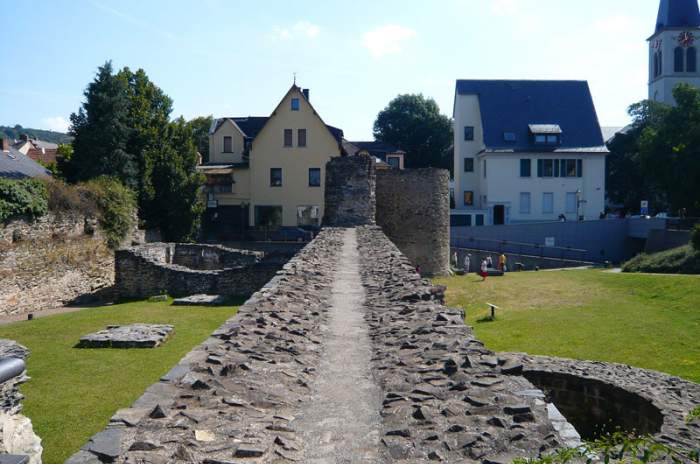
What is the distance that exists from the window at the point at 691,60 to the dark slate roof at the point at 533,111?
2075 cm

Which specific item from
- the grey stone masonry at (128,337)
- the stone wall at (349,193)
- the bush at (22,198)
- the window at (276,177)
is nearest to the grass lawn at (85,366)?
the grey stone masonry at (128,337)

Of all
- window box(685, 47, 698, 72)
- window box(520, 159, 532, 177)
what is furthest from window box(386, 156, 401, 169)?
window box(685, 47, 698, 72)

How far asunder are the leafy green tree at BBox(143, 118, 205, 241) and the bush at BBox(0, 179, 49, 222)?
1031 centimetres

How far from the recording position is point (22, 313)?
23.9m

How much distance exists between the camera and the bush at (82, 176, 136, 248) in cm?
2994

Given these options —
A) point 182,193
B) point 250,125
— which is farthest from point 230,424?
point 250,125

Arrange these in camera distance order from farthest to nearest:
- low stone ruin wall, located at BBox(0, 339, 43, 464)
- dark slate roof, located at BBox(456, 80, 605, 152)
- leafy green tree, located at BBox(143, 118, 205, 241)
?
dark slate roof, located at BBox(456, 80, 605, 152)
leafy green tree, located at BBox(143, 118, 205, 241)
low stone ruin wall, located at BBox(0, 339, 43, 464)

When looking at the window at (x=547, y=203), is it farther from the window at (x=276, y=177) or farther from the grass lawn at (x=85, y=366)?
the grass lawn at (x=85, y=366)

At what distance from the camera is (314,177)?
1684 inches

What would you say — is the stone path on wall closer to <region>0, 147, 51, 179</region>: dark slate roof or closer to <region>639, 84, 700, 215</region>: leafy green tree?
<region>0, 147, 51, 179</region>: dark slate roof

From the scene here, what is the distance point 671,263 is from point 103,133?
27.7 m

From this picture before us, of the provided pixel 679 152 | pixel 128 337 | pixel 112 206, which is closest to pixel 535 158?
pixel 679 152

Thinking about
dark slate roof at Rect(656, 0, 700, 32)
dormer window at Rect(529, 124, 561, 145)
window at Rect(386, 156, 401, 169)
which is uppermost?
dark slate roof at Rect(656, 0, 700, 32)

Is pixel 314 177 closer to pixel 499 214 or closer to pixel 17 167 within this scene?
pixel 499 214
